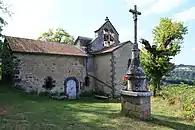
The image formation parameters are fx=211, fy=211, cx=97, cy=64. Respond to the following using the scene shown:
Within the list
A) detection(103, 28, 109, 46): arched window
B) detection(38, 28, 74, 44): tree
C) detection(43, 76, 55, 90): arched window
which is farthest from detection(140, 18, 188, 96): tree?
detection(38, 28, 74, 44): tree

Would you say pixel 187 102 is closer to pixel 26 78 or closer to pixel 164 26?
pixel 164 26

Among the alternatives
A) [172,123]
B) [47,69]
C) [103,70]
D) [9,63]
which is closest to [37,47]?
[47,69]

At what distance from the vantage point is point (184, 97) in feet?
43.7

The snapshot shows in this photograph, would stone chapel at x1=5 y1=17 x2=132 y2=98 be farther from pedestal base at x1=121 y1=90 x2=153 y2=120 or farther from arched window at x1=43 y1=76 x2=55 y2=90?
pedestal base at x1=121 y1=90 x2=153 y2=120

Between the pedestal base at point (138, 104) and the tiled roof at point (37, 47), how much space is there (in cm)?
1315

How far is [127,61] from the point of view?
2380 centimetres

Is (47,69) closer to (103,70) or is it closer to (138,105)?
Answer: (103,70)

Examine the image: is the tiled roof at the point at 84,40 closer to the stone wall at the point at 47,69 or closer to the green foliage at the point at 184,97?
the stone wall at the point at 47,69

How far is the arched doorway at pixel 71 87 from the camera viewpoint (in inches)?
893

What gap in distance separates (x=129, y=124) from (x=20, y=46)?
50.5ft

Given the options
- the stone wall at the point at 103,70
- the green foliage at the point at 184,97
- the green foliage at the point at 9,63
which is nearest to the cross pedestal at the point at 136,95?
the green foliage at the point at 184,97

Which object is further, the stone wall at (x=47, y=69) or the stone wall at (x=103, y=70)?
the stone wall at (x=103, y=70)

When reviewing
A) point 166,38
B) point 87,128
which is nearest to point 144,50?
point 166,38

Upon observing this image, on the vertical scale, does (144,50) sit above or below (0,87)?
above
